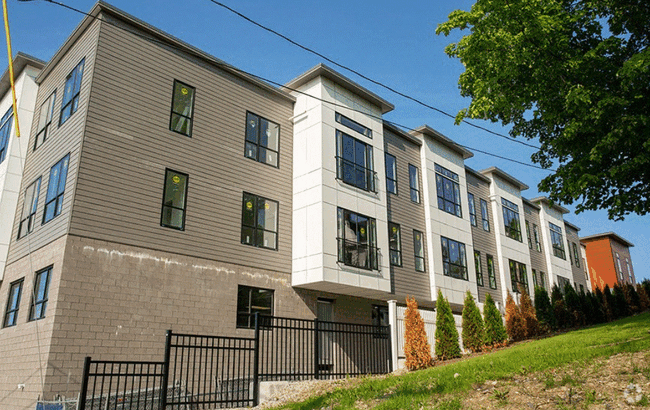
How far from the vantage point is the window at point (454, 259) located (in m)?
25.4

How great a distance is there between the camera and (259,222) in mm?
18578

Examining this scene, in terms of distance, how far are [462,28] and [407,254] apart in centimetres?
1073

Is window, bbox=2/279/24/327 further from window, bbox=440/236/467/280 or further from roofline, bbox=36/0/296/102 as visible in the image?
window, bbox=440/236/467/280

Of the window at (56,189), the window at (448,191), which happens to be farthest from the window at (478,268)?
the window at (56,189)

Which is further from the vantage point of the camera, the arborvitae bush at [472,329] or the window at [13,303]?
the arborvitae bush at [472,329]

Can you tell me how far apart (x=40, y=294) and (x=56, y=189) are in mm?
3083

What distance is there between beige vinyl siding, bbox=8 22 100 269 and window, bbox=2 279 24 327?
0.94 m

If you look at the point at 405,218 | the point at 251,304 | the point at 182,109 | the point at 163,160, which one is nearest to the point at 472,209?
the point at 405,218

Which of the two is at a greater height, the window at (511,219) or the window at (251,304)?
the window at (511,219)

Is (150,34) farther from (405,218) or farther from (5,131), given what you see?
(405,218)

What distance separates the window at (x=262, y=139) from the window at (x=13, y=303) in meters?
8.21

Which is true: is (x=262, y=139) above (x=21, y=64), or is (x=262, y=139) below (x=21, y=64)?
below

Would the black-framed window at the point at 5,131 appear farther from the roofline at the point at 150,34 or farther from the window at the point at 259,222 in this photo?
the window at the point at 259,222

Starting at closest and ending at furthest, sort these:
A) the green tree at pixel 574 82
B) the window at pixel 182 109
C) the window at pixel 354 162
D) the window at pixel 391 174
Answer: the green tree at pixel 574 82
the window at pixel 182 109
the window at pixel 354 162
the window at pixel 391 174
